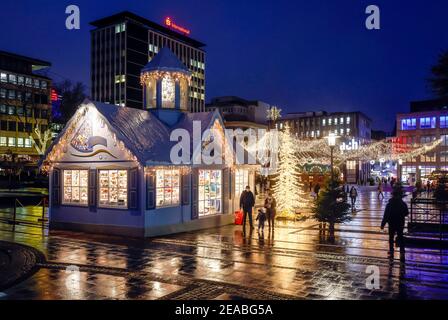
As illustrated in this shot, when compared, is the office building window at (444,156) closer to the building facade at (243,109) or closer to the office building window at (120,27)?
the building facade at (243,109)

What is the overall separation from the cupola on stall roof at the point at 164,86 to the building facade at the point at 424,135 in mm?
73467

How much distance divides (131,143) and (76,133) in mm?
3278

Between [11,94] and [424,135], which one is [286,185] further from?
[11,94]

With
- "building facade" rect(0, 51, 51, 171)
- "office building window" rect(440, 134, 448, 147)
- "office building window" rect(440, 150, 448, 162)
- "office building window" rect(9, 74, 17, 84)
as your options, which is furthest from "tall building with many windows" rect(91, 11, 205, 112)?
"office building window" rect(440, 150, 448, 162)

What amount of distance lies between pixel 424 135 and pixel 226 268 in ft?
286

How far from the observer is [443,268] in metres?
11.2

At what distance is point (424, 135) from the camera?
3455 inches

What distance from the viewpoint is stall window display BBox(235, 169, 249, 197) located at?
2183cm

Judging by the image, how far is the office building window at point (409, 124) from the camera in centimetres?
8900

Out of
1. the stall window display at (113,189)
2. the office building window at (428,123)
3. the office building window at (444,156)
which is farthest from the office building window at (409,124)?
the stall window display at (113,189)

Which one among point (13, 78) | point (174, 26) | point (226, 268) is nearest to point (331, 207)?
point (226, 268)
